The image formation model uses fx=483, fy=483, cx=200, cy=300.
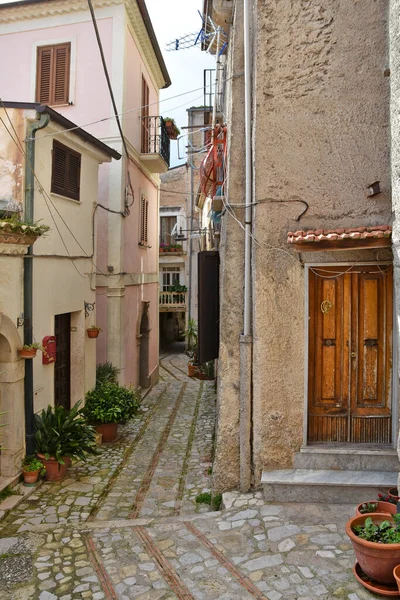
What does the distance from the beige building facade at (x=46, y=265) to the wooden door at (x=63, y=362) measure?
2 centimetres

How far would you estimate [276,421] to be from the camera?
6.36 m

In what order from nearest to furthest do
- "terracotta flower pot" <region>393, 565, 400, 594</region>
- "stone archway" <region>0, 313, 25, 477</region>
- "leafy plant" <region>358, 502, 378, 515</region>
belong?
"terracotta flower pot" <region>393, 565, 400, 594</region> < "leafy plant" <region>358, 502, 378, 515</region> < "stone archway" <region>0, 313, 25, 477</region>

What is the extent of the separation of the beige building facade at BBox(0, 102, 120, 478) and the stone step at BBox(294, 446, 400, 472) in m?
4.62

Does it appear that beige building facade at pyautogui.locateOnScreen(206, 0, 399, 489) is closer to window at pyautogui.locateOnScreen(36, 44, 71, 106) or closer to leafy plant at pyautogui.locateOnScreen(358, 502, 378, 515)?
leafy plant at pyautogui.locateOnScreen(358, 502, 378, 515)

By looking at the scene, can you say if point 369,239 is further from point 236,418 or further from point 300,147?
point 236,418

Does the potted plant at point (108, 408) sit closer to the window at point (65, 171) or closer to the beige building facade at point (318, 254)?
the window at point (65, 171)

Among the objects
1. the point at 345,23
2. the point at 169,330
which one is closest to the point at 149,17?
the point at 345,23

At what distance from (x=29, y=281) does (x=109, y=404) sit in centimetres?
367

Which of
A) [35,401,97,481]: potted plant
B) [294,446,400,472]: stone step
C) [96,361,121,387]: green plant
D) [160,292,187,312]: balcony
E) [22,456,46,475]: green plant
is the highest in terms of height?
[160,292,187,312]: balcony

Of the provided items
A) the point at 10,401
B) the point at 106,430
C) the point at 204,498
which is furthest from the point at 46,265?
the point at 204,498

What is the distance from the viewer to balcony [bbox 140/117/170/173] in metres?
14.7

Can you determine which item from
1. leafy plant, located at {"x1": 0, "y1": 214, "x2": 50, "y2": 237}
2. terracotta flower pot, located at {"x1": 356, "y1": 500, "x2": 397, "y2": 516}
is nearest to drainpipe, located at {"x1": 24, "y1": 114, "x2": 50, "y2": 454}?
leafy plant, located at {"x1": 0, "y1": 214, "x2": 50, "y2": 237}

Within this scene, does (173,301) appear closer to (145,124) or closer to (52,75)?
(145,124)

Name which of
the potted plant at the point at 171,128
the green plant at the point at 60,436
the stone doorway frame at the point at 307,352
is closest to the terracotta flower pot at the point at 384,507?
the stone doorway frame at the point at 307,352
